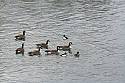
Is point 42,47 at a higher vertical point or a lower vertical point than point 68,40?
lower

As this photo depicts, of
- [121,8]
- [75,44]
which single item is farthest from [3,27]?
[121,8]

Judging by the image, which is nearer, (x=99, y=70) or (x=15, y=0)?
(x=99, y=70)

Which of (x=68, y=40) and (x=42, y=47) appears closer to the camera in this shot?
(x=42, y=47)

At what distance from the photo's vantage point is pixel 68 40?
54.0 m

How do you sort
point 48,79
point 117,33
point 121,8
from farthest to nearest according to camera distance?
point 121,8, point 117,33, point 48,79

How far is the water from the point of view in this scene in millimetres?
43938

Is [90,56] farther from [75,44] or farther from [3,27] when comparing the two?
[3,27]

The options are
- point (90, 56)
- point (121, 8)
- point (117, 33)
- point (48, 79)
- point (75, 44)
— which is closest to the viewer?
point (48, 79)

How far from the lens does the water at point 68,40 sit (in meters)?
43.9

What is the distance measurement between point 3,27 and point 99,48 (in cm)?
1401

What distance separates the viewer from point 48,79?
4272 centimetres

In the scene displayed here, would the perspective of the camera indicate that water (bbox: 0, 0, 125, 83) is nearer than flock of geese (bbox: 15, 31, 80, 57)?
Yes

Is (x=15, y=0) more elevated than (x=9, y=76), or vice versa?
(x=15, y=0)

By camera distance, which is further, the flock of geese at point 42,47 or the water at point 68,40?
the flock of geese at point 42,47
